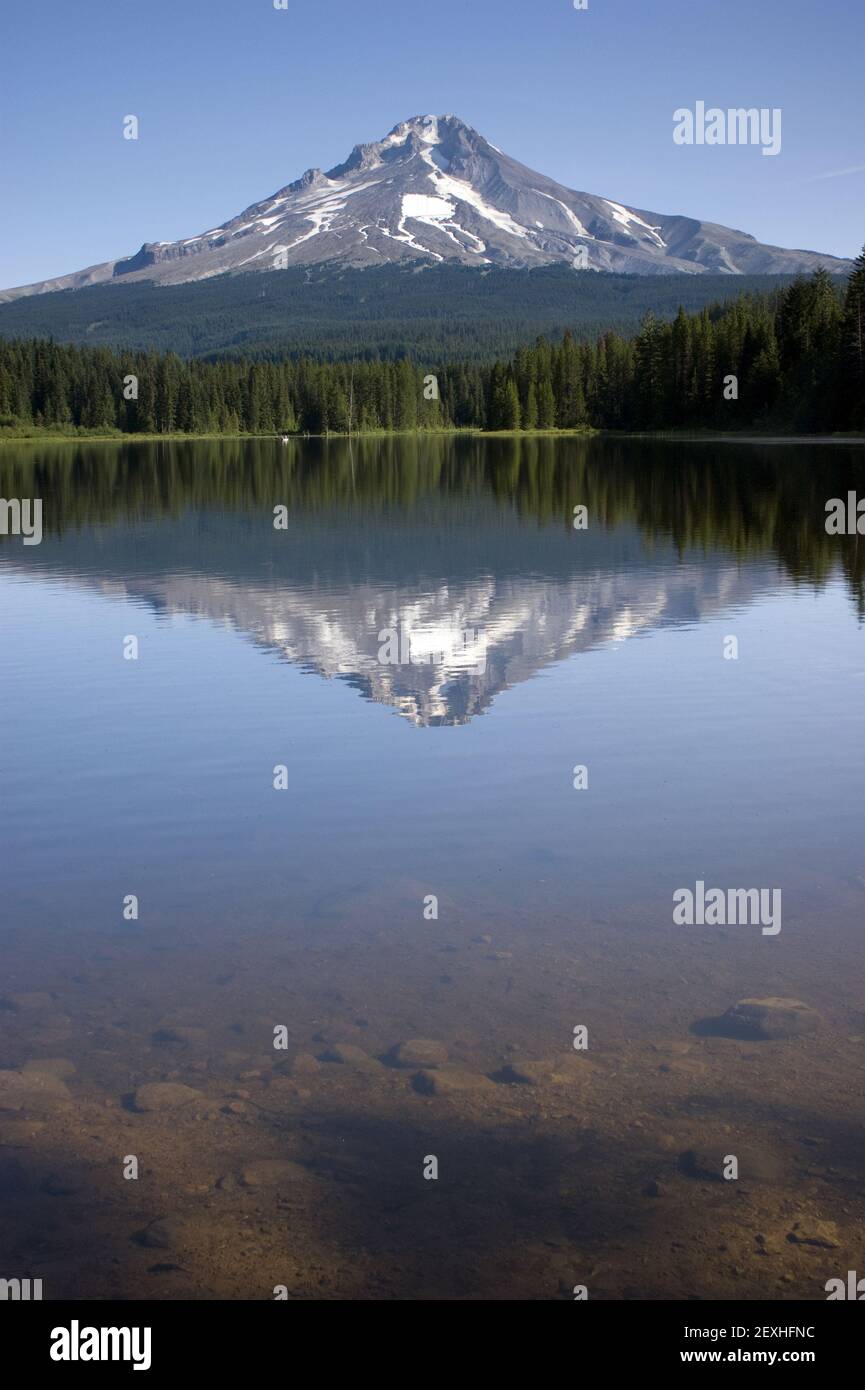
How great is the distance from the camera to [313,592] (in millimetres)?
31781

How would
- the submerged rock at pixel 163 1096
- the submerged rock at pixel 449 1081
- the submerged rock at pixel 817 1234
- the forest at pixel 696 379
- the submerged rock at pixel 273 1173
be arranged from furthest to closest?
1. the forest at pixel 696 379
2. the submerged rock at pixel 449 1081
3. the submerged rock at pixel 163 1096
4. the submerged rock at pixel 273 1173
5. the submerged rock at pixel 817 1234

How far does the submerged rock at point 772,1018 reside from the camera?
9.52 m

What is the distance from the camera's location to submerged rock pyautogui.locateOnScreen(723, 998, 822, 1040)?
9523 mm

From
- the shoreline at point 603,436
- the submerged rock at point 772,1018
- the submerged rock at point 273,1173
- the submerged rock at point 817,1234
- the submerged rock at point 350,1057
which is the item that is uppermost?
the shoreline at point 603,436

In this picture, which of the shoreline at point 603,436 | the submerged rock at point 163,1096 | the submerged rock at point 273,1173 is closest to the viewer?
the submerged rock at point 273,1173

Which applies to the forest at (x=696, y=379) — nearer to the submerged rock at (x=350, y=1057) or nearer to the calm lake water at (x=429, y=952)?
the calm lake water at (x=429, y=952)

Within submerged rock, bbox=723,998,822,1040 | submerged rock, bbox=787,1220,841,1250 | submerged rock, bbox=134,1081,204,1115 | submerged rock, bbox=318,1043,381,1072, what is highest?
submerged rock, bbox=723,998,822,1040

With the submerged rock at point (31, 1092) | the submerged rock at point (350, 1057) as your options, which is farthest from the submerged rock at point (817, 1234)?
the submerged rock at point (31, 1092)

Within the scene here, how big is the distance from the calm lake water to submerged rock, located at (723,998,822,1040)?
12 centimetres

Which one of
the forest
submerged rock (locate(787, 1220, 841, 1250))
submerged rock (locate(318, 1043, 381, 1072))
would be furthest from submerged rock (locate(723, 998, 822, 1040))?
the forest

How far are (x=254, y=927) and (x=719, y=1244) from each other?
549 centimetres

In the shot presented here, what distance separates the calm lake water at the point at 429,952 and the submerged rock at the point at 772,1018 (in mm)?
125

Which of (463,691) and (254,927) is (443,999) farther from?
(463,691)

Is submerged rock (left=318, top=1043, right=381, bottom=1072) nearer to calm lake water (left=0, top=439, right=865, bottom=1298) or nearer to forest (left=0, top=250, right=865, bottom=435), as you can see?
calm lake water (left=0, top=439, right=865, bottom=1298)
